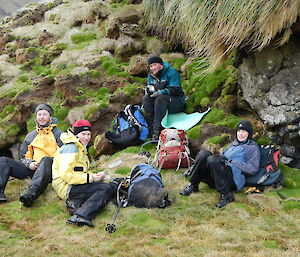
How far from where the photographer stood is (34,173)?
754 cm

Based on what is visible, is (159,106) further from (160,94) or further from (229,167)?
(229,167)

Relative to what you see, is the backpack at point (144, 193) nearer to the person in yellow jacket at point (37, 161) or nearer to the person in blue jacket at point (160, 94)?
the person in yellow jacket at point (37, 161)

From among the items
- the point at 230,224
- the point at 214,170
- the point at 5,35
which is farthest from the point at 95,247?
the point at 5,35

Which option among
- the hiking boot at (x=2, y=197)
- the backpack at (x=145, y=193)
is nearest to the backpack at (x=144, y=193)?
the backpack at (x=145, y=193)

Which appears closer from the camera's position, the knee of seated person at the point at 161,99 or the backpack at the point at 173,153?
the backpack at the point at 173,153

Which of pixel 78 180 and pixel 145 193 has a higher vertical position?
pixel 78 180

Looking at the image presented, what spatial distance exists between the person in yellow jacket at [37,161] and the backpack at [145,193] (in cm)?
177

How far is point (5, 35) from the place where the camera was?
20984 mm

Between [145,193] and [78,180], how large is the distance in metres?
1.34

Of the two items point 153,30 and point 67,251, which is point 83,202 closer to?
point 67,251

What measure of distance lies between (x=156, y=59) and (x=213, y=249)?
653 centimetres

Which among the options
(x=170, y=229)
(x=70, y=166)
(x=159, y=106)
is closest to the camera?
(x=170, y=229)

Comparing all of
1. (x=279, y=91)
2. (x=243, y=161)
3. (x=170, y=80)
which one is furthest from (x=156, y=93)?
(x=243, y=161)

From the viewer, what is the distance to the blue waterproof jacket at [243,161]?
702cm
